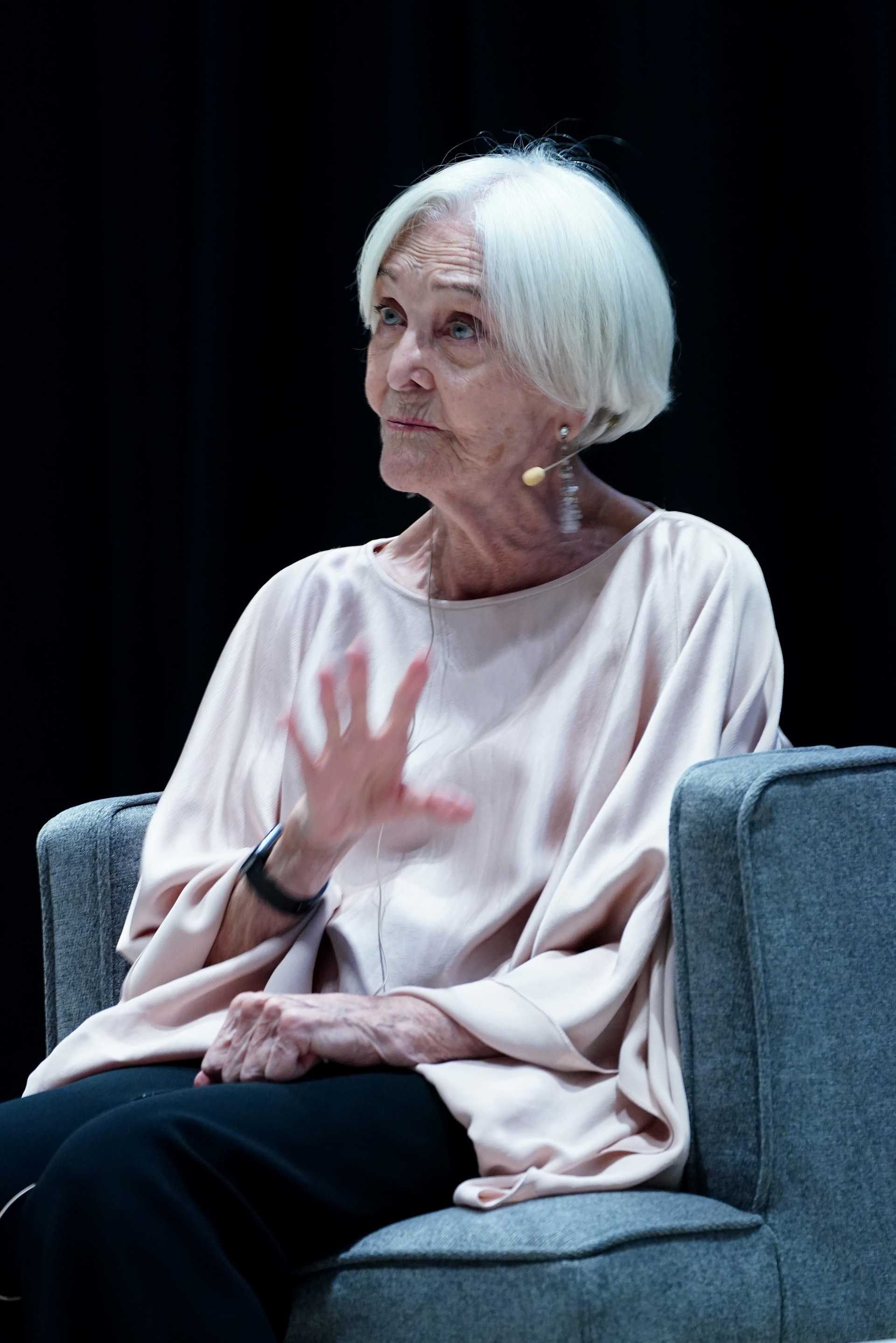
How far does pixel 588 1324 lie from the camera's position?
126cm

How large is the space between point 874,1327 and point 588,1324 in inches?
12.3

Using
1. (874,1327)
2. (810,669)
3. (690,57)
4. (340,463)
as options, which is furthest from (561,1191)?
(690,57)

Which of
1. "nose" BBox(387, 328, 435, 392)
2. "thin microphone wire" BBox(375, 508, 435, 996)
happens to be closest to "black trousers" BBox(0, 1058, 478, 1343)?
"thin microphone wire" BBox(375, 508, 435, 996)

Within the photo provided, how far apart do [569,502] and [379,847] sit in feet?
1.43

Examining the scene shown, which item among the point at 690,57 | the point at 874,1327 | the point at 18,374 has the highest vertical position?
the point at 690,57

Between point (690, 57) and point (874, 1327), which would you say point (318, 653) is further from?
point (690, 57)

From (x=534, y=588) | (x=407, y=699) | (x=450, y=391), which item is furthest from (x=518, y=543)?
(x=407, y=699)

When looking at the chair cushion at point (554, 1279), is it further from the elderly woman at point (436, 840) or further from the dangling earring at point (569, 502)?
the dangling earring at point (569, 502)

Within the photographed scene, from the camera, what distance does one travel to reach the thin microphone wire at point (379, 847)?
5.50 ft

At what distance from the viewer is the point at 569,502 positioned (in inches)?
73.1

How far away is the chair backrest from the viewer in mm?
1407

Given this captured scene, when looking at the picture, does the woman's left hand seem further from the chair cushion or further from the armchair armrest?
the armchair armrest

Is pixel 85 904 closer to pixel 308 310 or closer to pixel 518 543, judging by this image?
pixel 518 543

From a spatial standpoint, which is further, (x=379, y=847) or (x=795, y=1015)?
(x=379, y=847)
